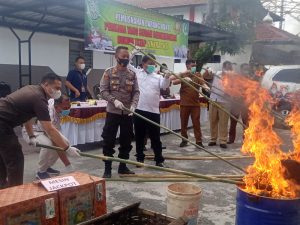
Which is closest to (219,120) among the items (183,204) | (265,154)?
(265,154)

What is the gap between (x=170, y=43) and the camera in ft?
36.5

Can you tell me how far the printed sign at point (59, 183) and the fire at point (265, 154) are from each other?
5.46 ft

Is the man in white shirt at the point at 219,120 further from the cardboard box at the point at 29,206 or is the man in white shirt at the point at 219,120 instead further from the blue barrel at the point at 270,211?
the cardboard box at the point at 29,206

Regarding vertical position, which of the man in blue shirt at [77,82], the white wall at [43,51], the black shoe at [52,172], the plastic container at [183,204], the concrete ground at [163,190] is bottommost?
the concrete ground at [163,190]

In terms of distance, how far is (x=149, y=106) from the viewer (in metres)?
6.31

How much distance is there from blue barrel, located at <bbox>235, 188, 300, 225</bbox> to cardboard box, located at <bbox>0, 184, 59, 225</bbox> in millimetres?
1740

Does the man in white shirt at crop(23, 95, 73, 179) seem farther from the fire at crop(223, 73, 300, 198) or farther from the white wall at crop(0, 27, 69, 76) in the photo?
the white wall at crop(0, 27, 69, 76)

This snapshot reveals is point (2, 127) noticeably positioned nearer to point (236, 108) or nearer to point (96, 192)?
point (96, 192)

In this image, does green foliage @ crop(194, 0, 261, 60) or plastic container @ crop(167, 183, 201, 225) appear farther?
green foliage @ crop(194, 0, 261, 60)

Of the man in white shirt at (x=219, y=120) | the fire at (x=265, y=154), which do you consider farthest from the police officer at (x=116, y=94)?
the man in white shirt at (x=219, y=120)

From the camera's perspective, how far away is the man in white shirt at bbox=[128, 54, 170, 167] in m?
6.26

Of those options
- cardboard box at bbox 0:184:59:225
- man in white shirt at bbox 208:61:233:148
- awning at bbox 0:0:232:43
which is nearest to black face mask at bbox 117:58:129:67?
cardboard box at bbox 0:184:59:225

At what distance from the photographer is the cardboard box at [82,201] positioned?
3.39 metres

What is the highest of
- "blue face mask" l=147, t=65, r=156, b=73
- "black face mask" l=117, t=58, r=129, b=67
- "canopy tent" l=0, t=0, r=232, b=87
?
"canopy tent" l=0, t=0, r=232, b=87
